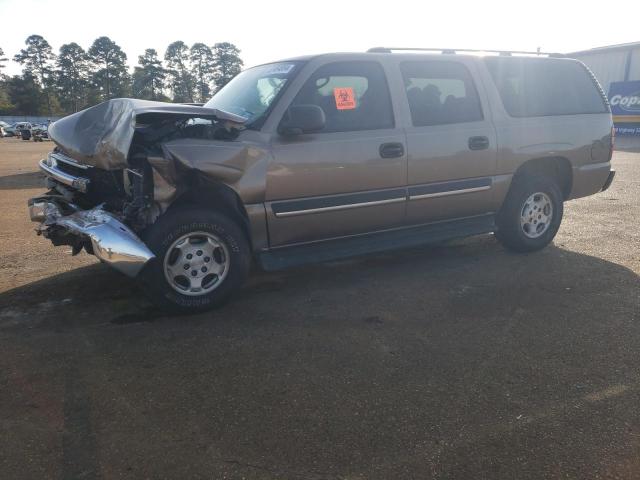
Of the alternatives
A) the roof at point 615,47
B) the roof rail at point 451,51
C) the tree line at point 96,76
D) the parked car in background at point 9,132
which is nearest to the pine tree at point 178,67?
the tree line at point 96,76

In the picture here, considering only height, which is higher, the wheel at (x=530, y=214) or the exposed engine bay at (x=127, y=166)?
the exposed engine bay at (x=127, y=166)

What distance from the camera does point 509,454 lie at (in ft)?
7.52

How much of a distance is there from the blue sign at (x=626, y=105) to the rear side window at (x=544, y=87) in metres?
27.7

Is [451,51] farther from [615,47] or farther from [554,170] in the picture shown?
[615,47]

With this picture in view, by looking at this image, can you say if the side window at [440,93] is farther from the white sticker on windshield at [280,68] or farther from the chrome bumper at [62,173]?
the chrome bumper at [62,173]

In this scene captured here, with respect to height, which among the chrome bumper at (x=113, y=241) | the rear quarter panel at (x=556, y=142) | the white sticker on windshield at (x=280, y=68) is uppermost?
the white sticker on windshield at (x=280, y=68)

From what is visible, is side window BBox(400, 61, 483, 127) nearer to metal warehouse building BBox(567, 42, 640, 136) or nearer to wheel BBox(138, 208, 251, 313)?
wheel BBox(138, 208, 251, 313)

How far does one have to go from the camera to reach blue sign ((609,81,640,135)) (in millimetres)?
28938

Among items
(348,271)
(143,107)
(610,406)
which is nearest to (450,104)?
(348,271)

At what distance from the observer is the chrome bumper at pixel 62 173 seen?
3.87m

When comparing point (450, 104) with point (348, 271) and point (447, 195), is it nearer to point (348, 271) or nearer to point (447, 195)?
point (447, 195)

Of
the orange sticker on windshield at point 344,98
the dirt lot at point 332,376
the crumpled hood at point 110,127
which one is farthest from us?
the orange sticker on windshield at point 344,98

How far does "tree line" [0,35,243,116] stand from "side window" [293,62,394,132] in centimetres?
7196

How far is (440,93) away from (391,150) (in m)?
0.90
